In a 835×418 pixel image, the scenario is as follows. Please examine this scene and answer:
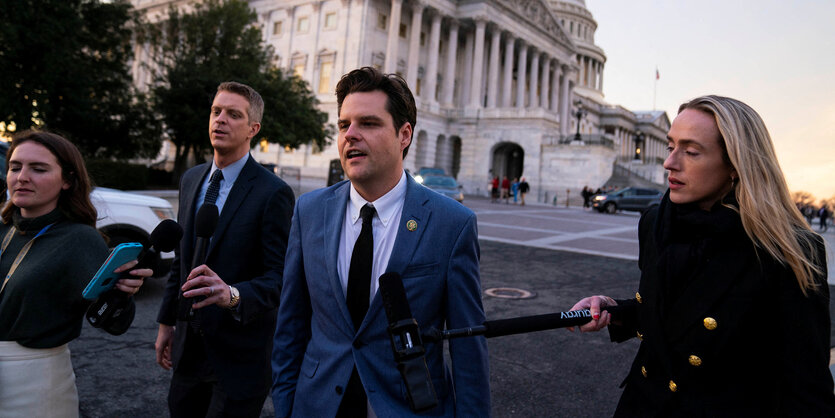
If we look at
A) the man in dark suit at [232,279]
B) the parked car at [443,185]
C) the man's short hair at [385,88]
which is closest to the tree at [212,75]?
the parked car at [443,185]

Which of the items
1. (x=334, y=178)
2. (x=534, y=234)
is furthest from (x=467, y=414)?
(x=334, y=178)

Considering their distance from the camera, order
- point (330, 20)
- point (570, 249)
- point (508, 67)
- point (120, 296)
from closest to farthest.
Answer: point (120, 296) → point (570, 249) → point (330, 20) → point (508, 67)

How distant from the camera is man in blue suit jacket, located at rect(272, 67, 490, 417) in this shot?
6.97 feet

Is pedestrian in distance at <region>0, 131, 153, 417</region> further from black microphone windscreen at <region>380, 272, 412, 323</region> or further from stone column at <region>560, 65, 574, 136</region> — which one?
stone column at <region>560, 65, 574, 136</region>

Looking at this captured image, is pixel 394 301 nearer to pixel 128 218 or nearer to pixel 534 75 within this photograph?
pixel 128 218

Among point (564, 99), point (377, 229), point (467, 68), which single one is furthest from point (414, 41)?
point (377, 229)

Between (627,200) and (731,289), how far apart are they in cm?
3278

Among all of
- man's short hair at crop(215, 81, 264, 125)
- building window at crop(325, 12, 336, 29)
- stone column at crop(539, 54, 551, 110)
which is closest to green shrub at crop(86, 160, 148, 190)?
man's short hair at crop(215, 81, 264, 125)

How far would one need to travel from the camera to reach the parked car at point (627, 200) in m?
32.6

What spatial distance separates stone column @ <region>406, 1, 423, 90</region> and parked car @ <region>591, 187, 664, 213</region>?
22321mm

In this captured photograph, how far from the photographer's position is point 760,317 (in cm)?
200

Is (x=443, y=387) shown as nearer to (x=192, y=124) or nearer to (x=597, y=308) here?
(x=597, y=308)

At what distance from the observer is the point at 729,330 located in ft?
6.41

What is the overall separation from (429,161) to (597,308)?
4841cm
